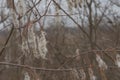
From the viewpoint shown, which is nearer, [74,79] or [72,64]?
[74,79]

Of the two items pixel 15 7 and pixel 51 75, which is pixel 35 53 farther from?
pixel 51 75

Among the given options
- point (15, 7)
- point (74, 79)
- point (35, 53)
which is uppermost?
point (15, 7)

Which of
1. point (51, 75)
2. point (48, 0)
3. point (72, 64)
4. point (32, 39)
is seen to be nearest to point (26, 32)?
point (32, 39)

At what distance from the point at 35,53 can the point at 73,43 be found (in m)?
5.76

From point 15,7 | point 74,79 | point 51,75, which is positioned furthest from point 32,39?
point 51,75

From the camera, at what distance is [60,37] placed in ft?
25.8

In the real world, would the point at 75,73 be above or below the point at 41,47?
below

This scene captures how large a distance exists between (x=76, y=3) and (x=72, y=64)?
23.0 inches

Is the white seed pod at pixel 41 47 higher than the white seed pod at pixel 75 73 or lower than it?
higher

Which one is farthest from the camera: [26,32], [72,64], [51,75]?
[51,75]

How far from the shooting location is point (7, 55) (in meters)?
3.75

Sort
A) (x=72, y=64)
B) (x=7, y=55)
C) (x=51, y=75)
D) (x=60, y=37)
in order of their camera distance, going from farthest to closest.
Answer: (x=60, y=37) < (x=51, y=75) < (x=7, y=55) < (x=72, y=64)

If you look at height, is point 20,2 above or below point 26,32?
above

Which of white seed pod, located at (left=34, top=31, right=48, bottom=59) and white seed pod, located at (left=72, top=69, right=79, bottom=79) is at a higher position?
white seed pod, located at (left=34, top=31, right=48, bottom=59)
